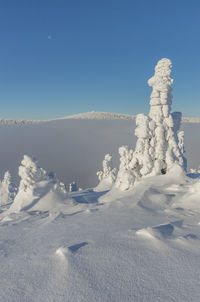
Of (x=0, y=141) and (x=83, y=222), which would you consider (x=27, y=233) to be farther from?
(x=0, y=141)

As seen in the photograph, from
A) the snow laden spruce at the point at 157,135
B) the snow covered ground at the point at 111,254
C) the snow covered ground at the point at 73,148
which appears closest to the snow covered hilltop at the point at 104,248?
the snow covered ground at the point at 111,254

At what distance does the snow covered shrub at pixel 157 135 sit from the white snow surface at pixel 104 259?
8.14 meters

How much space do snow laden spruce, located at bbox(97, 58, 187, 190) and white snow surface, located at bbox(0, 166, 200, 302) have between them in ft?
26.6

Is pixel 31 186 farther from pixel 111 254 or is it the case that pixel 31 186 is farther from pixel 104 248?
pixel 111 254

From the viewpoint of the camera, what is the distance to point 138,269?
10.5ft

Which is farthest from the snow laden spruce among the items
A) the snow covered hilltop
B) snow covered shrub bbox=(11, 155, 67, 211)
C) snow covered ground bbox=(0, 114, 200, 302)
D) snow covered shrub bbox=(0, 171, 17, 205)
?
snow covered shrub bbox=(0, 171, 17, 205)

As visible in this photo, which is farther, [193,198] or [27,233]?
[193,198]

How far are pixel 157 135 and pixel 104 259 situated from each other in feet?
41.1

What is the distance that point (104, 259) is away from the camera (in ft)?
11.7

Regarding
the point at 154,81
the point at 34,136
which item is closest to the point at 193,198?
the point at 154,81

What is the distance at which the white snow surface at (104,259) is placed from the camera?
279cm

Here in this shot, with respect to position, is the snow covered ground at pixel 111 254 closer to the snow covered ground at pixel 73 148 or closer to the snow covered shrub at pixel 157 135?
the snow covered shrub at pixel 157 135

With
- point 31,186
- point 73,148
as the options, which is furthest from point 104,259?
point 73,148

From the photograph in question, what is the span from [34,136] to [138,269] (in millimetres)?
128945
